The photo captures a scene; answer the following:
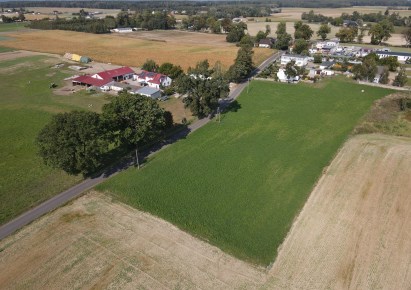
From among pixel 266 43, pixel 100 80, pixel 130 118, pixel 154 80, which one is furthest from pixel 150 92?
pixel 266 43

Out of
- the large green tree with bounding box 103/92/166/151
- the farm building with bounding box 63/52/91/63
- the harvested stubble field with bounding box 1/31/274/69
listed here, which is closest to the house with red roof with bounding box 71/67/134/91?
the harvested stubble field with bounding box 1/31/274/69

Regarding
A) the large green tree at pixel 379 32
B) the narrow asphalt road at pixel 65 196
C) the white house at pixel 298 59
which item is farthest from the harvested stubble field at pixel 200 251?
the large green tree at pixel 379 32

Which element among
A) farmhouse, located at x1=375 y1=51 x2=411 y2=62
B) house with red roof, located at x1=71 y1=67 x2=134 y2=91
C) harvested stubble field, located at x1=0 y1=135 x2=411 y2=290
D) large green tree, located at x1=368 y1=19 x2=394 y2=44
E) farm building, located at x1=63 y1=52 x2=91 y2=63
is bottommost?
harvested stubble field, located at x1=0 y1=135 x2=411 y2=290

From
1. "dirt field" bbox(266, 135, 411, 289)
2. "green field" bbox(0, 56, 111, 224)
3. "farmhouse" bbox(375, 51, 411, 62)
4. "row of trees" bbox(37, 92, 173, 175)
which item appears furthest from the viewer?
"farmhouse" bbox(375, 51, 411, 62)

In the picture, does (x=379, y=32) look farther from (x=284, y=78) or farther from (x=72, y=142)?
(x=72, y=142)

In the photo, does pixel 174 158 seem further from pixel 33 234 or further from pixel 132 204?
pixel 33 234

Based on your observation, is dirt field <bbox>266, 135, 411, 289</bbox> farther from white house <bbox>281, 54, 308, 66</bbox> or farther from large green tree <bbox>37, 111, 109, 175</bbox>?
white house <bbox>281, 54, 308, 66</bbox>
